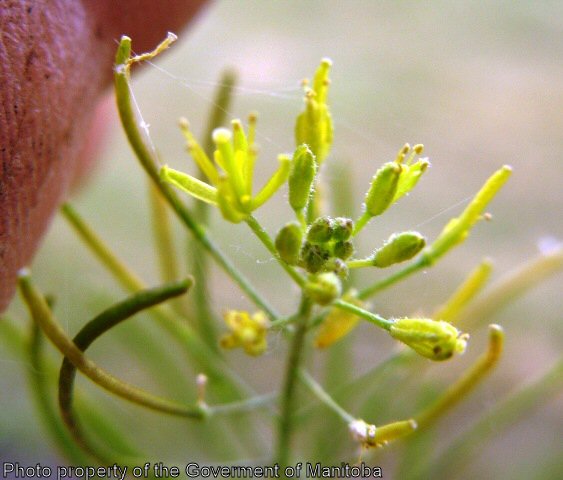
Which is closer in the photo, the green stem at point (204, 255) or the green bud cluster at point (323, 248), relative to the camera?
the green bud cluster at point (323, 248)

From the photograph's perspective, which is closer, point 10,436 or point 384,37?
point 10,436

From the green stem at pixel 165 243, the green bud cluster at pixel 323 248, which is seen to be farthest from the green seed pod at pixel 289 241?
the green stem at pixel 165 243

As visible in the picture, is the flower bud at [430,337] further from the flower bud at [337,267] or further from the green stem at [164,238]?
the green stem at [164,238]

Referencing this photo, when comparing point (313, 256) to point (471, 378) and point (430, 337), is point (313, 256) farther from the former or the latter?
point (471, 378)

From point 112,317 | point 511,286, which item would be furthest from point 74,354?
point 511,286

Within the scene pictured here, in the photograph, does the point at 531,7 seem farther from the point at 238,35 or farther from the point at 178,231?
the point at 178,231

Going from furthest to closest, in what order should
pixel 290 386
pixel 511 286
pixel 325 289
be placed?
pixel 511 286 → pixel 290 386 → pixel 325 289

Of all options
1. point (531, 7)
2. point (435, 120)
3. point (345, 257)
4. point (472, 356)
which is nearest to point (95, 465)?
point (345, 257)
